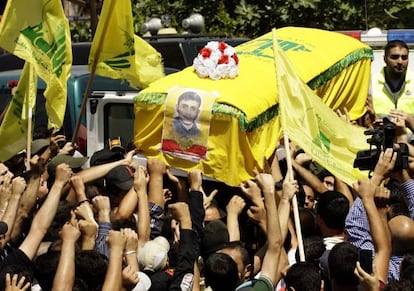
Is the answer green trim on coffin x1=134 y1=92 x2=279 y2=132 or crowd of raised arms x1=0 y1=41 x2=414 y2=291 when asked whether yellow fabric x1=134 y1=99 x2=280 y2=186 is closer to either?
green trim on coffin x1=134 y1=92 x2=279 y2=132

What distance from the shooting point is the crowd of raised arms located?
244 inches

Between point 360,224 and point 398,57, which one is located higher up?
point 360,224

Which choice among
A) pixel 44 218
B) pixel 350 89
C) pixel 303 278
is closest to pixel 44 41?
pixel 44 218

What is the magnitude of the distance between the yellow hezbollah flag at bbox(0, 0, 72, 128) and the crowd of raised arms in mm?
469

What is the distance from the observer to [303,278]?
238 inches

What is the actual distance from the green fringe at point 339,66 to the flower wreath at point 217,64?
2.43ft

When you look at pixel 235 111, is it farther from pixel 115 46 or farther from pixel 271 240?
pixel 271 240

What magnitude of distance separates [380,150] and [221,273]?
1274mm

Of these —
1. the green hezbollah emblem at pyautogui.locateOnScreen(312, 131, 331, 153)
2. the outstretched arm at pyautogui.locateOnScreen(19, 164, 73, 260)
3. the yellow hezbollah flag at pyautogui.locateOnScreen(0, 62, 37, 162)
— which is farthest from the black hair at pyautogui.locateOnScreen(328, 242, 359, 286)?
the yellow hezbollah flag at pyautogui.locateOnScreen(0, 62, 37, 162)

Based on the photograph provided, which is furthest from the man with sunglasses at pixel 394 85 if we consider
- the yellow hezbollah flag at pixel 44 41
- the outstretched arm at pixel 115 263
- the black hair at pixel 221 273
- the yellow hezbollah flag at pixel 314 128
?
the outstretched arm at pixel 115 263

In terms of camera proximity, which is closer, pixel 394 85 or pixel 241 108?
pixel 241 108

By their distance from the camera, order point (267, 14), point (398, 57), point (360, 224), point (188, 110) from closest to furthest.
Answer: point (360, 224)
point (188, 110)
point (398, 57)
point (267, 14)

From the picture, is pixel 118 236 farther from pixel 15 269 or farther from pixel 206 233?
pixel 206 233

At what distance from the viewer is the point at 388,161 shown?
659cm
